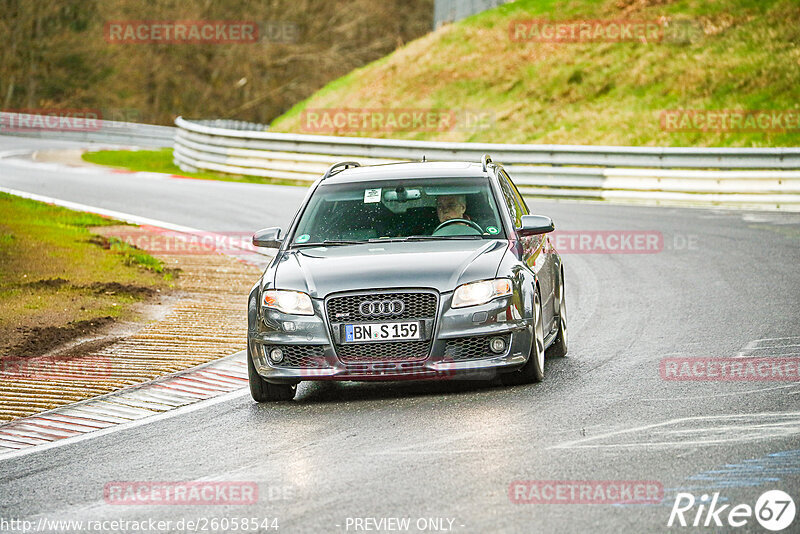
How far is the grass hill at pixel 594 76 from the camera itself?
30.6 m

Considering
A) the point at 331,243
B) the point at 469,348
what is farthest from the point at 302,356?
the point at 331,243

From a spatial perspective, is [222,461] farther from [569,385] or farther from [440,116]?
[440,116]

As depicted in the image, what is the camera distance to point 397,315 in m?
8.62

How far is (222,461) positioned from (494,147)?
63.4 feet

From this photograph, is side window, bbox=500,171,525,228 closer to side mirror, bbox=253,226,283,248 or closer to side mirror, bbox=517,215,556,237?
side mirror, bbox=517,215,556,237

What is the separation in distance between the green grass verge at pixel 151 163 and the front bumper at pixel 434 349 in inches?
769

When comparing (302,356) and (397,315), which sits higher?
(397,315)

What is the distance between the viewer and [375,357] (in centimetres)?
864

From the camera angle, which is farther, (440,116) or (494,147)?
(440,116)

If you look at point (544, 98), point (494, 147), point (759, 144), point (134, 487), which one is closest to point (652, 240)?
point (494, 147)

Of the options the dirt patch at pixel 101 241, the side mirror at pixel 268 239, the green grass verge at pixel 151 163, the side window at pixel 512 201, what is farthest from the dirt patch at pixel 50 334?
the green grass verge at pixel 151 163

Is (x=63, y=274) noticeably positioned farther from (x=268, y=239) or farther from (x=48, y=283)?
(x=268, y=239)

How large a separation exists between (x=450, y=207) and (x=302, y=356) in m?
1.95

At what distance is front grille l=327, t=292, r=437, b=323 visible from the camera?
28.3ft
